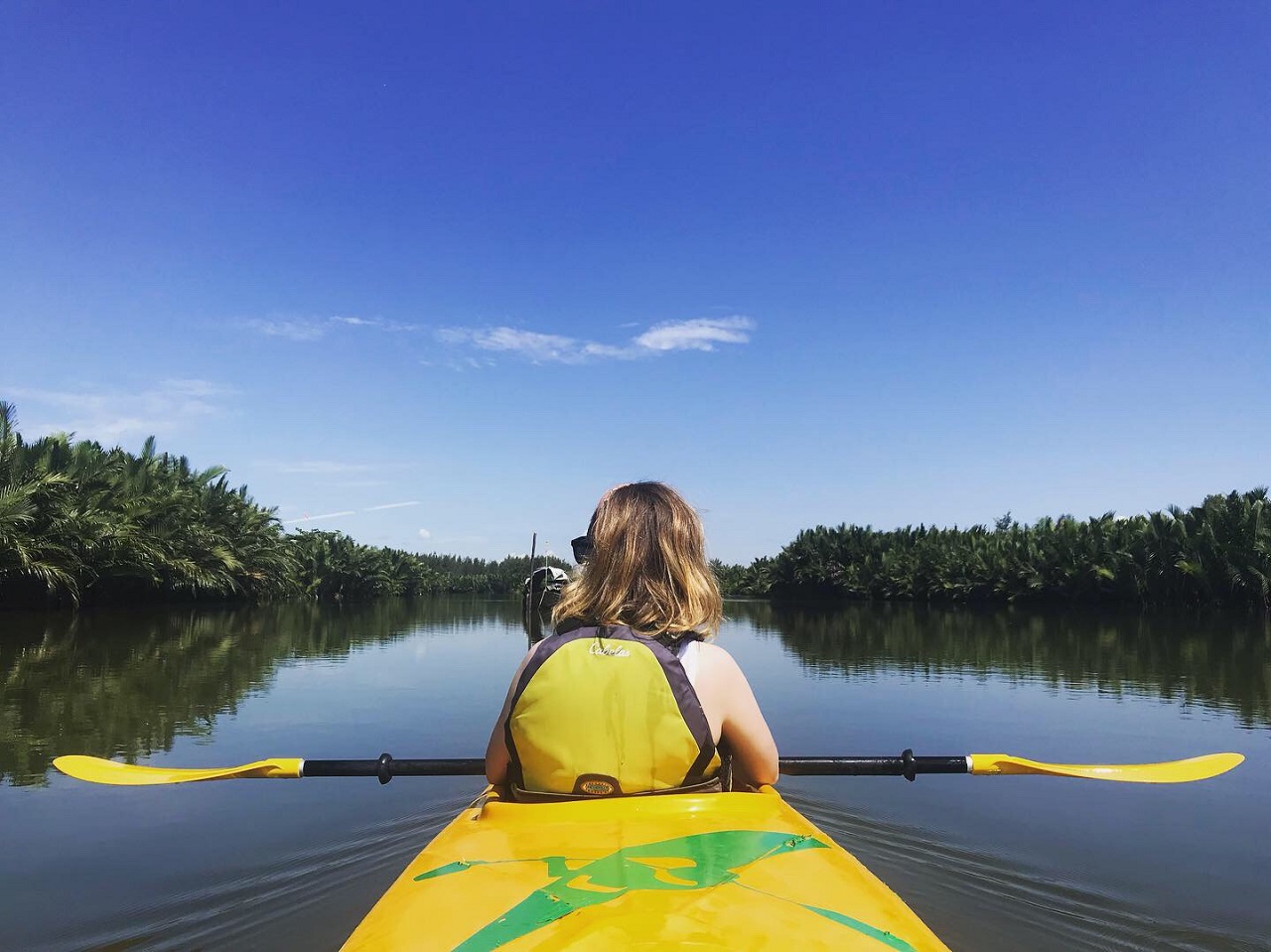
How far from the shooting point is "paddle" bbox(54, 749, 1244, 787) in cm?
365

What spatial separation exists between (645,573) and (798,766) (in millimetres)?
1705

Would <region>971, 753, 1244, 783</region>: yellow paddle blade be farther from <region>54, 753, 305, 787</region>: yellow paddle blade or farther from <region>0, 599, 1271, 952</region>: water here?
<region>54, 753, 305, 787</region>: yellow paddle blade

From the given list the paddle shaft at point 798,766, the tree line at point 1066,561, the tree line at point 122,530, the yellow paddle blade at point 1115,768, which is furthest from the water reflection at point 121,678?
the tree line at point 1066,561

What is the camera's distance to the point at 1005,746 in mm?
7953

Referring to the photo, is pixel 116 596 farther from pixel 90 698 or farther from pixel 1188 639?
pixel 1188 639

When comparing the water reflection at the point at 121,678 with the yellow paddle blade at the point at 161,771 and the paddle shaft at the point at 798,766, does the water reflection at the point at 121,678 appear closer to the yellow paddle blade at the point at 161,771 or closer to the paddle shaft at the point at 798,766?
the yellow paddle blade at the point at 161,771

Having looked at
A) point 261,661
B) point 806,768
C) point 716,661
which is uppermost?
point 716,661

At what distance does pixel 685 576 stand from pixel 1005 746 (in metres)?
6.95

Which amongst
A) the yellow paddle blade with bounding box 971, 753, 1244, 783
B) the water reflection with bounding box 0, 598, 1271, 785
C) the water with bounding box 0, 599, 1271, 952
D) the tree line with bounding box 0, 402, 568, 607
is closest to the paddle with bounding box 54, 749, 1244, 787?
the yellow paddle blade with bounding box 971, 753, 1244, 783

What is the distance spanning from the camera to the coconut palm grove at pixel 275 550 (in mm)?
21953

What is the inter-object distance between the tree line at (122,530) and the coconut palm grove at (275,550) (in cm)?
6

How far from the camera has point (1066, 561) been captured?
133 ft

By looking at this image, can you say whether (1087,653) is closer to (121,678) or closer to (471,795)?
(471,795)

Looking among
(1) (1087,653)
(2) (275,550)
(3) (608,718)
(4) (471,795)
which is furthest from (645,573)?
(2) (275,550)
